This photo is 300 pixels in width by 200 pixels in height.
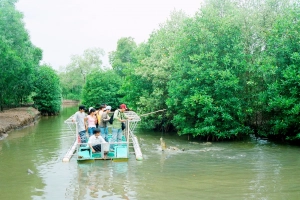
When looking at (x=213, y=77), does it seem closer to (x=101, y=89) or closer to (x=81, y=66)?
(x=101, y=89)

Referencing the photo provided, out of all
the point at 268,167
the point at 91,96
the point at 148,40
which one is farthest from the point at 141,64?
the point at 91,96

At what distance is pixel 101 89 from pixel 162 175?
38.0m

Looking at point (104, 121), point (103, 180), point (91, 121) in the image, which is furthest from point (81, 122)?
point (103, 180)

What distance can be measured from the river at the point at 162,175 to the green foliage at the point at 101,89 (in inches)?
1217

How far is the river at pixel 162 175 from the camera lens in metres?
9.36

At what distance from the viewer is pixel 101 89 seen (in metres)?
48.6

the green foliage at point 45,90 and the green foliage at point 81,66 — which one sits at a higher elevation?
the green foliage at point 81,66

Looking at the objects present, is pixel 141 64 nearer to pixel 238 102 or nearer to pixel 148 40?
pixel 148 40

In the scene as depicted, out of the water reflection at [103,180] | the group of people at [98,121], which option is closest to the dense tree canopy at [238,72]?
the group of people at [98,121]

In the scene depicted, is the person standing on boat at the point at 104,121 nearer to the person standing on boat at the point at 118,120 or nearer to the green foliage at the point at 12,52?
the person standing on boat at the point at 118,120

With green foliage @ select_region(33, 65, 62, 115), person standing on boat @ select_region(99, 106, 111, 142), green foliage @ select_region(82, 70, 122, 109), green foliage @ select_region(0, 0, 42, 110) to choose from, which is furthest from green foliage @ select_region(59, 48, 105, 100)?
person standing on boat @ select_region(99, 106, 111, 142)

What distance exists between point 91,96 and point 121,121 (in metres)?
35.6

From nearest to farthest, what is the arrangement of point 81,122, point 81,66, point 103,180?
point 103,180 < point 81,122 < point 81,66

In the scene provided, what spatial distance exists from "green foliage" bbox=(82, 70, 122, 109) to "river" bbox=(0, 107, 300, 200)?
3092 cm
